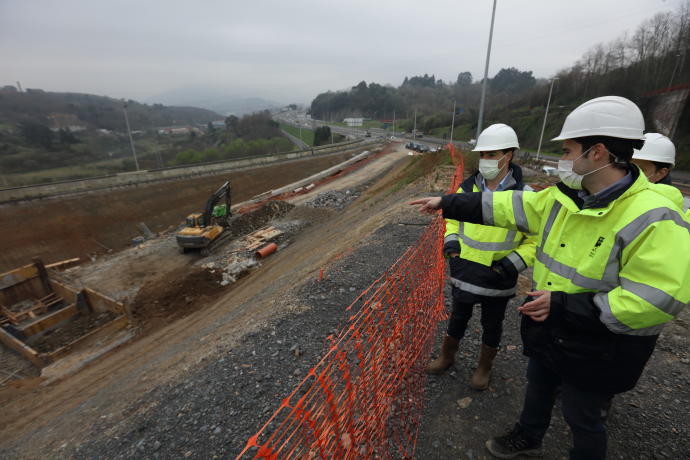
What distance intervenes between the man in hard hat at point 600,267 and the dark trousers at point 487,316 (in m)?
0.83

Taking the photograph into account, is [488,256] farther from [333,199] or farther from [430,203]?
[333,199]

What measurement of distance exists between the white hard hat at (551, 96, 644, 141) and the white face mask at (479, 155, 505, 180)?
3.97 ft

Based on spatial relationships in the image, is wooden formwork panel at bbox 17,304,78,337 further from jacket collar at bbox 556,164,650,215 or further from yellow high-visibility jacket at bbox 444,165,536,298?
jacket collar at bbox 556,164,650,215

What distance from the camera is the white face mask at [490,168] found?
9.81 ft

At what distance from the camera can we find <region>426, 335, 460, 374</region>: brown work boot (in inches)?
135

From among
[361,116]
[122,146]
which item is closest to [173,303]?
[122,146]

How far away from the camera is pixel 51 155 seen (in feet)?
151

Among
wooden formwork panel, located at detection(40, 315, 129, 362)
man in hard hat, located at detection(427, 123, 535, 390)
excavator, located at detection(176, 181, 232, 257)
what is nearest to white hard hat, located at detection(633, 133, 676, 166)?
man in hard hat, located at detection(427, 123, 535, 390)

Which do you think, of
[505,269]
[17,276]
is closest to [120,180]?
[17,276]

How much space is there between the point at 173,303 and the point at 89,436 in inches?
264

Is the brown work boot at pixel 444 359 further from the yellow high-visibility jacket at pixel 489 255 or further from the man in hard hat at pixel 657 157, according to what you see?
the man in hard hat at pixel 657 157

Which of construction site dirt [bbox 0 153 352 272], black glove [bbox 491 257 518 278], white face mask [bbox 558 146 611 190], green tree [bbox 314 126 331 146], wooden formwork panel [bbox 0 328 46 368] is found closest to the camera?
white face mask [bbox 558 146 611 190]

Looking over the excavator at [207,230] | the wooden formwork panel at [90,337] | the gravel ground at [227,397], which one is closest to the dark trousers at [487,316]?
the gravel ground at [227,397]

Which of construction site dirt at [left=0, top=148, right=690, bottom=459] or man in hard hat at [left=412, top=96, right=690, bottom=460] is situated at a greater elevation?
man in hard hat at [left=412, top=96, right=690, bottom=460]
